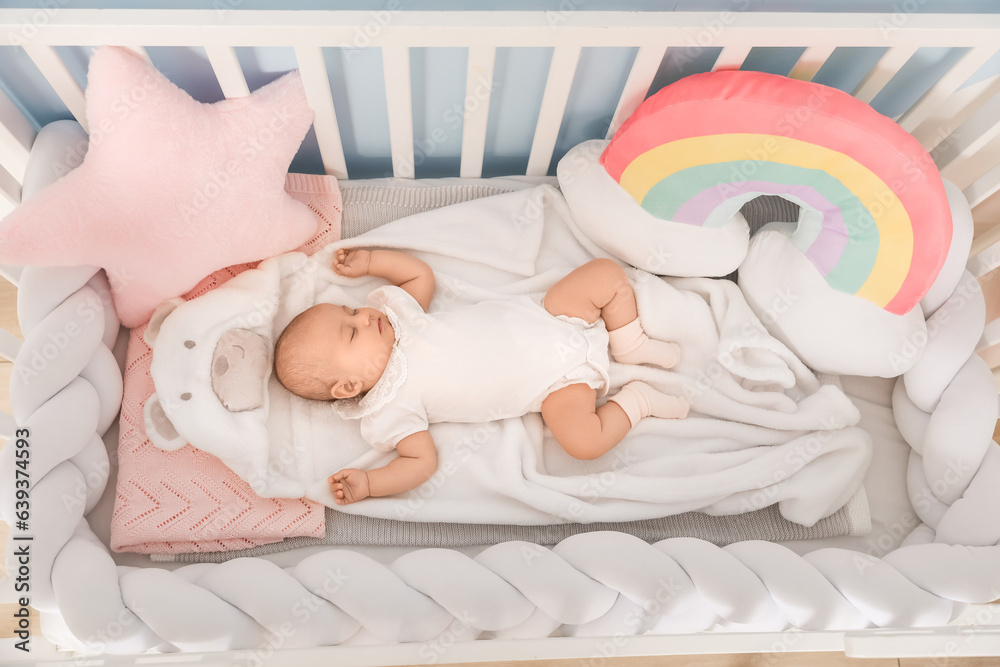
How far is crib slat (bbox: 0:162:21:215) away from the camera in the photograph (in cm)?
117

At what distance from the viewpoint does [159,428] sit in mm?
1193

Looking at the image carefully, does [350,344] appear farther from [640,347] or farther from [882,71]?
[882,71]

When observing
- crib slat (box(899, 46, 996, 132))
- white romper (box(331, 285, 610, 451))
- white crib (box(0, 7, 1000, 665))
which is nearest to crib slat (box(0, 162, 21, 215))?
white crib (box(0, 7, 1000, 665))

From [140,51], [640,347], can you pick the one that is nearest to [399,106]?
[140,51]

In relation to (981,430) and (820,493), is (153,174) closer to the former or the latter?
(820,493)

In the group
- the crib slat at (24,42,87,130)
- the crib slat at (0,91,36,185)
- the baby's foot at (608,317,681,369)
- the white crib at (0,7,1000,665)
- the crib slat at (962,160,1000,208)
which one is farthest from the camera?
the baby's foot at (608,317,681,369)

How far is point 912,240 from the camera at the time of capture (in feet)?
3.64

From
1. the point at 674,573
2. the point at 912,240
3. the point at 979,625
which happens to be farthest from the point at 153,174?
the point at 979,625

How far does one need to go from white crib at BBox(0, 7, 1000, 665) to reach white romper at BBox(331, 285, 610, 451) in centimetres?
34

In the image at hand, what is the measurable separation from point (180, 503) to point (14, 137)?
66 cm

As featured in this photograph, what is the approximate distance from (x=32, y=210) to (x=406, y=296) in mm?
592

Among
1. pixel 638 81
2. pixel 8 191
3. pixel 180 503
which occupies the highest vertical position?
pixel 638 81

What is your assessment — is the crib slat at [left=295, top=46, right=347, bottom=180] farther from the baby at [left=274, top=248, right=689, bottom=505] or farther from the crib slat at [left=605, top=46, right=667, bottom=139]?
the crib slat at [left=605, top=46, right=667, bottom=139]

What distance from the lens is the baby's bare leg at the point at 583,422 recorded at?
49.4 inches
